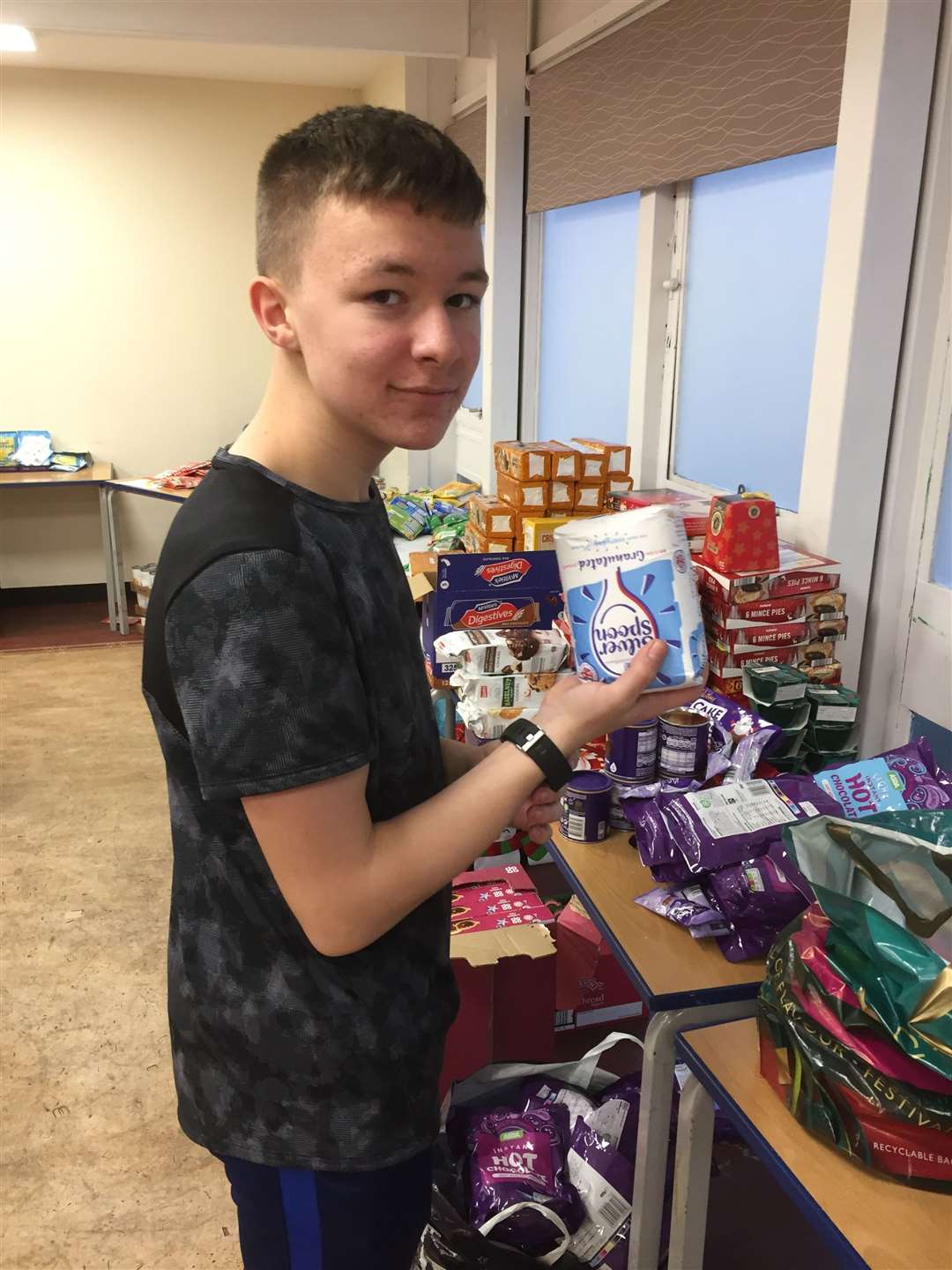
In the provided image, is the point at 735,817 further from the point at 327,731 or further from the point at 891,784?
the point at 327,731

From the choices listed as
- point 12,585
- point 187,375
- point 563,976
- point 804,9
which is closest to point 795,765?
point 563,976

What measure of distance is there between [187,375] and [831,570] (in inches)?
178

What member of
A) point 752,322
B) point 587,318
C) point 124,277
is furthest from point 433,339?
Answer: point 124,277

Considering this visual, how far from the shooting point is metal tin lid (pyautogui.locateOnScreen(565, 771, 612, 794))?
1.58m

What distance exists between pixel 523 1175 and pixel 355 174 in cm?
143

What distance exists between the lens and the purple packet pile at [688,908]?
1324 mm

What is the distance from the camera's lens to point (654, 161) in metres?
Answer: 2.79

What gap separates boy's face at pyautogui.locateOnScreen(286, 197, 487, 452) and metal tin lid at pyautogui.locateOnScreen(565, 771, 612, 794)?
894 millimetres

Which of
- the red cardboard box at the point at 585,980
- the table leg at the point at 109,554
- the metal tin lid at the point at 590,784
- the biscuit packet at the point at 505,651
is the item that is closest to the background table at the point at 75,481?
the table leg at the point at 109,554

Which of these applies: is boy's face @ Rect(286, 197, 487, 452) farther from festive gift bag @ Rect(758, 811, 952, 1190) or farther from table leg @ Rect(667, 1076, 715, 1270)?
table leg @ Rect(667, 1076, 715, 1270)

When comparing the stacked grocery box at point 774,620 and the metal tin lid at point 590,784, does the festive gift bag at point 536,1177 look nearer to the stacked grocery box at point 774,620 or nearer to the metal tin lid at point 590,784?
the metal tin lid at point 590,784

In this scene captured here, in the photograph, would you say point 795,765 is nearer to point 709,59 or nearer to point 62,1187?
point 62,1187

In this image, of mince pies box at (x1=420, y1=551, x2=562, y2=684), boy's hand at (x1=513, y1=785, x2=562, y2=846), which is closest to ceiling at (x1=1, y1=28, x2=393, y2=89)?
mince pies box at (x1=420, y1=551, x2=562, y2=684)

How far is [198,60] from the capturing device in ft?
15.7
